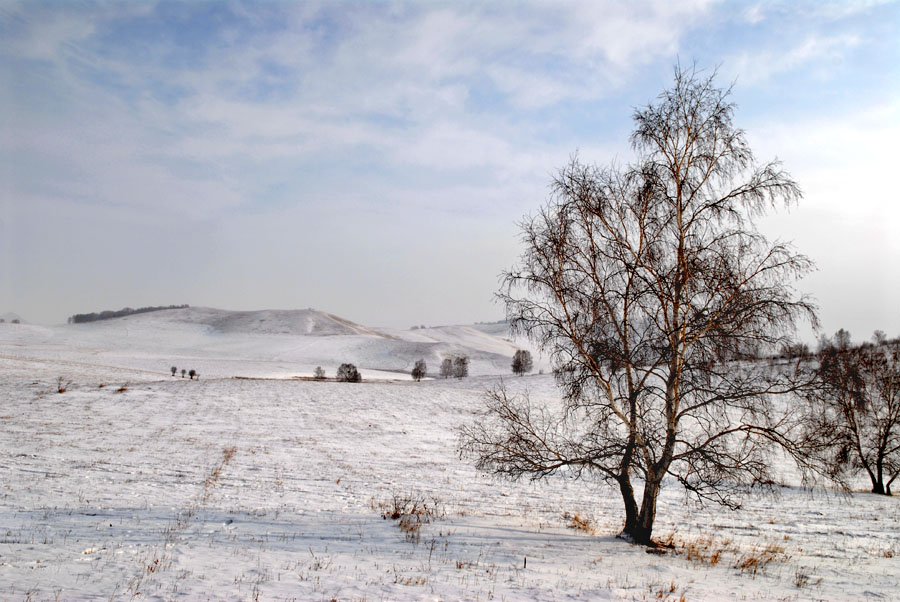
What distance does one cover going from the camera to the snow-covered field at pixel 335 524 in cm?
825

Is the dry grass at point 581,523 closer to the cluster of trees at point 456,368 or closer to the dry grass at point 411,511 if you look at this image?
the dry grass at point 411,511

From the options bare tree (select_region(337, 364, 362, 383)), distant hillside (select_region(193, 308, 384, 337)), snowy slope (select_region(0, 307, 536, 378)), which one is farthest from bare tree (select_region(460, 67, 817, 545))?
distant hillside (select_region(193, 308, 384, 337))

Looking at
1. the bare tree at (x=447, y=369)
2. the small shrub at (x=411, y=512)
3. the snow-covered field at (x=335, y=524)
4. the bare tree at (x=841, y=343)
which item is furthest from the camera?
the bare tree at (x=447, y=369)

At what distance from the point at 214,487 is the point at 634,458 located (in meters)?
12.3

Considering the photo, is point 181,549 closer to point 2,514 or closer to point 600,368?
point 2,514

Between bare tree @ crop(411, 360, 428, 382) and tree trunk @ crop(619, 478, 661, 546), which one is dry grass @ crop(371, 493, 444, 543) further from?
bare tree @ crop(411, 360, 428, 382)

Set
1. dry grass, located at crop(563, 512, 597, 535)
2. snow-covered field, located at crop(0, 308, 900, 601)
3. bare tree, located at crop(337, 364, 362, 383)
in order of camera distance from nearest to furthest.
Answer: snow-covered field, located at crop(0, 308, 900, 601) < dry grass, located at crop(563, 512, 597, 535) < bare tree, located at crop(337, 364, 362, 383)

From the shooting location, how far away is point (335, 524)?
12695 millimetres

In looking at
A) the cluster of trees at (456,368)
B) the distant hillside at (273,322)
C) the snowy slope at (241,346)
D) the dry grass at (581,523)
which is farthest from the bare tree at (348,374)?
the distant hillside at (273,322)

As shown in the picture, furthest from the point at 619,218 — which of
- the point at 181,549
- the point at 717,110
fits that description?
the point at 181,549

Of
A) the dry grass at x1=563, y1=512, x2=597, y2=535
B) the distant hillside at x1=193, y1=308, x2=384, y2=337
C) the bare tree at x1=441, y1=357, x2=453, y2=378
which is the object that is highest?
the distant hillside at x1=193, y1=308, x2=384, y2=337

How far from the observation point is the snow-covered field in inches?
325

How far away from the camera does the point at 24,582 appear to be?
718 centimetres

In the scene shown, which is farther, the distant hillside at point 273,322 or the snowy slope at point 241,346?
the distant hillside at point 273,322
